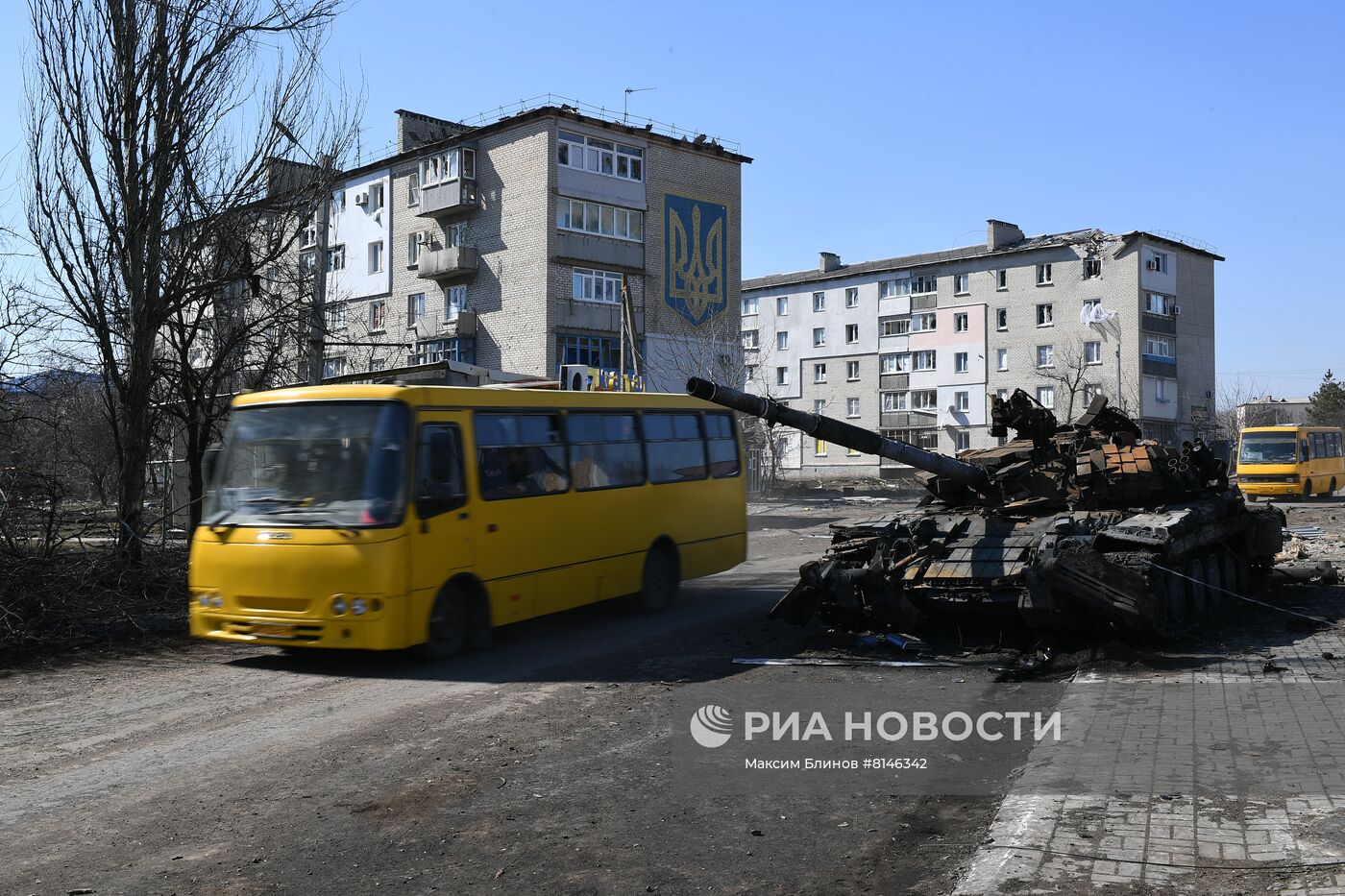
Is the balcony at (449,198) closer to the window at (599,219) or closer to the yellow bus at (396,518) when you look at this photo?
the window at (599,219)

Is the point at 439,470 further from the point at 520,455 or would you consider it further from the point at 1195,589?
the point at 1195,589

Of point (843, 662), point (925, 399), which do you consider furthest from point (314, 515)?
point (925, 399)

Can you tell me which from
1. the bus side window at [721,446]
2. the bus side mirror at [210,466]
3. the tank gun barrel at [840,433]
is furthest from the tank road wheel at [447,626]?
the bus side window at [721,446]

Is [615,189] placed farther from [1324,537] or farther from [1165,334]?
[1165,334]

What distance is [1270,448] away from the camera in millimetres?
37406

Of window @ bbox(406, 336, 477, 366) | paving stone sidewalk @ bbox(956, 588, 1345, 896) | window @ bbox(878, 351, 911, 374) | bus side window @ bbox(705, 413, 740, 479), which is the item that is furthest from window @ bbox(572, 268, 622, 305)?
paving stone sidewalk @ bbox(956, 588, 1345, 896)

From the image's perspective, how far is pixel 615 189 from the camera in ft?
141

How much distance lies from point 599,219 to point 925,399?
95.2 feet

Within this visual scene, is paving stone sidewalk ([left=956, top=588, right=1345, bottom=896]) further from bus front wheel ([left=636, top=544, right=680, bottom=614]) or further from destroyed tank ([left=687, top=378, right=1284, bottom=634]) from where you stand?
bus front wheel ([left=636, top=544, right=680, bottom=614])

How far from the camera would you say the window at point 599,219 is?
41938 mm

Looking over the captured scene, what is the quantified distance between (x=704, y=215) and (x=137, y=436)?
1285 inches

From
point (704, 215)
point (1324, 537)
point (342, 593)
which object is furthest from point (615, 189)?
point (342, 593)

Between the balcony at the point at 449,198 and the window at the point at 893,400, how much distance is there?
31069 mm

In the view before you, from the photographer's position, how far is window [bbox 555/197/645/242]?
138 feet
